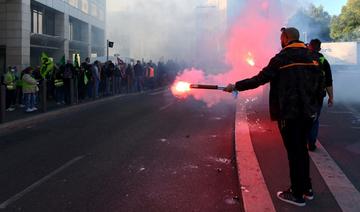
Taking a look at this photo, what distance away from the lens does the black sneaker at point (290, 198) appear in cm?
434

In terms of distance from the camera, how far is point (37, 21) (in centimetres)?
2400

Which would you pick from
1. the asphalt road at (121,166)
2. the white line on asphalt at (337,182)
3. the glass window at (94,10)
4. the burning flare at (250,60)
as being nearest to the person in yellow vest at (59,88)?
the asphalt road at (121,166)

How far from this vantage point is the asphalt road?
4.81 metres

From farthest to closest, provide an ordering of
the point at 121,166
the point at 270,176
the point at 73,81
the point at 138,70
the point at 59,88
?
the point at 138,70
the point at 59,88
the point at 73,81
the point at 121,166
the point at 270,176

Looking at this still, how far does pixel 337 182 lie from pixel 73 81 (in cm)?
1148

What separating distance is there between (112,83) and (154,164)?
13598 mm

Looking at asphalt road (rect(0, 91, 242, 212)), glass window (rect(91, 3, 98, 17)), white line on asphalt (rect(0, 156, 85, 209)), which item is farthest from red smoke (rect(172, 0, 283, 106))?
glass window (rect(91, 3, 98, 17))

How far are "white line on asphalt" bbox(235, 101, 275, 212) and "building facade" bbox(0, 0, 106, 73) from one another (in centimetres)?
1571

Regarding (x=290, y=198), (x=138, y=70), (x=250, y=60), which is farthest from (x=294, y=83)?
(x=138, y=70)

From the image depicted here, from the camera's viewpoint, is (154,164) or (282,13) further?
(282,13)

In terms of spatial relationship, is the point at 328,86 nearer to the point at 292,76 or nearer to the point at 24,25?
the point at 292,76

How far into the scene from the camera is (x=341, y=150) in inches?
275

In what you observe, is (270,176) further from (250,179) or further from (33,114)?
(33,114)

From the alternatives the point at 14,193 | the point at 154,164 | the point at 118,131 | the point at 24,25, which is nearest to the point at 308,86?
the point at 154,164
